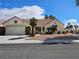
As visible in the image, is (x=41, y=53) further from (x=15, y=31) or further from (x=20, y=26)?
(x=15, y=31)

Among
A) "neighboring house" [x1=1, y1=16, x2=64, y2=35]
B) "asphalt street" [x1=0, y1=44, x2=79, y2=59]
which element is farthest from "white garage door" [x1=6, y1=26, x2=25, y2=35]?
"asphalt street" [x1=0, y1=44, x2=79, y2=59]

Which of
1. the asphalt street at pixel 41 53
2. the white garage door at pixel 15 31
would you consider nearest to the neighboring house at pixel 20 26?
the white garage door at pixel 15 31

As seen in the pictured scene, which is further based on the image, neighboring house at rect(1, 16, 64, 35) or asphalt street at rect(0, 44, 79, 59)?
neighboring house at rect(1, 16, 64, 35)

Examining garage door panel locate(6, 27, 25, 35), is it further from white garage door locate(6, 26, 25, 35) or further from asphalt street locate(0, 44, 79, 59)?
asphalt street locate(0, 44, 79, 59)

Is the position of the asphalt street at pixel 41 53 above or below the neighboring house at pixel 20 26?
below

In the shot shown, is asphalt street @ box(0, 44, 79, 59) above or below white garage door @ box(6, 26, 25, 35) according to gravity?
below

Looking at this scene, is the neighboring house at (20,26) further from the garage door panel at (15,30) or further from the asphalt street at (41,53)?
the asphalt street at (41,53)

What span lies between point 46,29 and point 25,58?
52.9 metres

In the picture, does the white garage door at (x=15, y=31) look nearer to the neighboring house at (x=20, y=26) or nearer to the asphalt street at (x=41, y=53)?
the neighboring house at (x=20, y=26)

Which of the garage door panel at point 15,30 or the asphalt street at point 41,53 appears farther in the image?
the garage door panel at point 15,30

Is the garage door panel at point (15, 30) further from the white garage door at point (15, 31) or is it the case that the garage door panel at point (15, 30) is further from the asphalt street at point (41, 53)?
the asphalt street at point (41, 53)

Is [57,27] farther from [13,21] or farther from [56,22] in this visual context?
[13,21]

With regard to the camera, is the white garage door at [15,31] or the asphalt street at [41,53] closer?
the asphalt street at [41,53]

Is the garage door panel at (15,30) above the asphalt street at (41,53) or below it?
above
